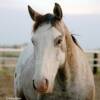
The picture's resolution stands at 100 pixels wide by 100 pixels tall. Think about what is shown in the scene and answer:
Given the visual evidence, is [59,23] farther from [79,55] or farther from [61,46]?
[79,55]

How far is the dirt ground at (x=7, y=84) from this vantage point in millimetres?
10461

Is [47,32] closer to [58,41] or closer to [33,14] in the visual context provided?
[58,41]

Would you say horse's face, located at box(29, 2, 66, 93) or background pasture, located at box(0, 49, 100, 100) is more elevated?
horse's face, located at box(29, 2, 66, 93)

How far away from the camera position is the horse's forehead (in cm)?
483

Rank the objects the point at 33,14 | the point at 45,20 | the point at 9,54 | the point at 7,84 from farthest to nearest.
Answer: the point at 9,54 < the point at 7,84 < the point at 33,14 < the point at 45,20

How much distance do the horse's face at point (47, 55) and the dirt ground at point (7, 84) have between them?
5190mm

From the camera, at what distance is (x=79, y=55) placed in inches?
218

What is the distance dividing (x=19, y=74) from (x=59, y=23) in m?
1.93

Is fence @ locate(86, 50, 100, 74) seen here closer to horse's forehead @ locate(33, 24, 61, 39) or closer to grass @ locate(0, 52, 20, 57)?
grass @ locate(0, 52, 20, 57)

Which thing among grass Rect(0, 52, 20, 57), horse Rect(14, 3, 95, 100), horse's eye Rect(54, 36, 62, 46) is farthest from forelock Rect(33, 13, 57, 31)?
grass Rect(0, 52, 20, 57)

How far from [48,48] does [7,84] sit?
25.8ft

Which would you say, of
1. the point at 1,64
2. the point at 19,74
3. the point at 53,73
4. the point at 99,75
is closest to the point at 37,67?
the point at 53,73

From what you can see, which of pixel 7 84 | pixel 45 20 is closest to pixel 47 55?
pixel 45 20

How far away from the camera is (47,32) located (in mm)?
4852
